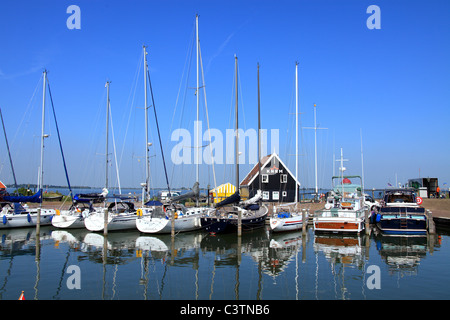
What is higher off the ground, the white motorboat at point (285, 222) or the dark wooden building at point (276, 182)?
the dark wooden building at point (276, 182)

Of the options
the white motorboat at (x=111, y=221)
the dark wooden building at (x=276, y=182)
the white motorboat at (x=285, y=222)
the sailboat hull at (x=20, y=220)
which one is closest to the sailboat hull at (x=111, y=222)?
the white motorboat at (x=111, y=221)

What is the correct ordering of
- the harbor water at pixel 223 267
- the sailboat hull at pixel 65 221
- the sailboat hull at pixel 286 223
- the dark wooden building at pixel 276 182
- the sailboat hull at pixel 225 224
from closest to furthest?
1. the harbor water at pixel 223 267
2. the sailboat hull at pixel 225 224
3. the sailboat hull at pixel 286 223
4. the sailboat hull at pixel 65 221
5. the dark wooden building at pixel 276 182

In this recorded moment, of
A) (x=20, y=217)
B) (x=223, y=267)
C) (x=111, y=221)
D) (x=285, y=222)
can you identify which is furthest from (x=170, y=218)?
(x=20, y=217)

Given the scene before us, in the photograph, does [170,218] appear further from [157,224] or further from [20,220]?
[20,220]

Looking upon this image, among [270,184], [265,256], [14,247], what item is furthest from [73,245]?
[270,184]

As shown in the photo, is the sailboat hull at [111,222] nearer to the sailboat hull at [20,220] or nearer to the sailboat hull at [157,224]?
the sailboat hull at [157,224]

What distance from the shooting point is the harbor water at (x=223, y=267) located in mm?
14094

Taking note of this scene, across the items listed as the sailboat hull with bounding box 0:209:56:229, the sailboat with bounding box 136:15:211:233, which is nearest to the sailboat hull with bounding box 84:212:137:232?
the sailboat with bounding box 136:15:211:233

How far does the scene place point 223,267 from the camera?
18516 millimetres

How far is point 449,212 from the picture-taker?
4038cm

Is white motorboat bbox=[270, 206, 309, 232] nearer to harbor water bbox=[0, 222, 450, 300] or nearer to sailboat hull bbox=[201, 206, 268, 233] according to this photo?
harbor water bbox=[0, 222, 450, 300]

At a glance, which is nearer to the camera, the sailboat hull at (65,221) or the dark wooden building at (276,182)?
the sailboat hull at (65,221)

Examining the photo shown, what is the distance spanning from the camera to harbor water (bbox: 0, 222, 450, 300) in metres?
14.1
